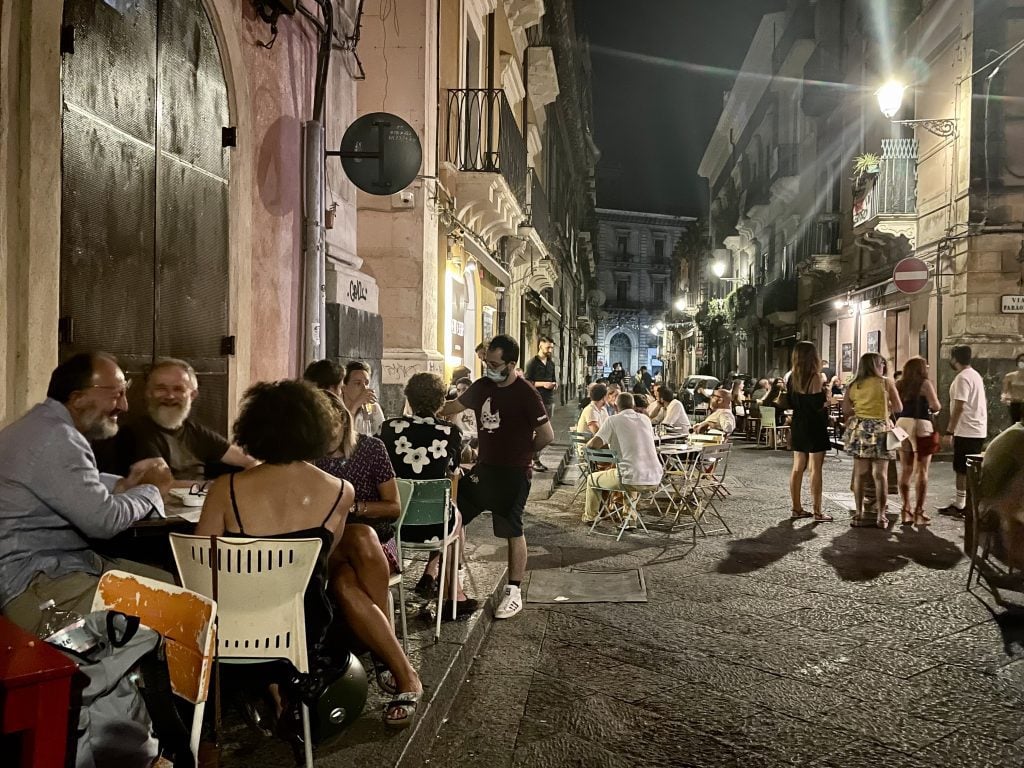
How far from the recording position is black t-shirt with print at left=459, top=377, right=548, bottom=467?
5301mm

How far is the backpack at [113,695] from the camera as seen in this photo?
208 centimetres

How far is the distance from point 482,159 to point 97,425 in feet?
34.9

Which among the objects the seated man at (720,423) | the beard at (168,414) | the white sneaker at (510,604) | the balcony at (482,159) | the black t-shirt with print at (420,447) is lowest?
the white sneaker at (510,604)

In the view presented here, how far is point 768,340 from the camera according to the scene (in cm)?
3241

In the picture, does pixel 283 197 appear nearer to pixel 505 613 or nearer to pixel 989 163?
pixel 505 613

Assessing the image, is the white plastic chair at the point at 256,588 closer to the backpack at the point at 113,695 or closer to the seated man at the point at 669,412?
the backpack at the point at 113,695

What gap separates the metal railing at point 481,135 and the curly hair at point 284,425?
8386 millimetres

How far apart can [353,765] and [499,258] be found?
1522 cm

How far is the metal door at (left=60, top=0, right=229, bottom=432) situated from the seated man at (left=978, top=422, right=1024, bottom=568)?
5.29 m

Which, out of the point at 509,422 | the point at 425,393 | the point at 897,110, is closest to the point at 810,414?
the point at 509,422

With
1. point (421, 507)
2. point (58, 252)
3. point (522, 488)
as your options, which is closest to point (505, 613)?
point (522, 488)

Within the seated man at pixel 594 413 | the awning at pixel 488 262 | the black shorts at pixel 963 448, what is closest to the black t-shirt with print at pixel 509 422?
the seated man at pixel 594 413

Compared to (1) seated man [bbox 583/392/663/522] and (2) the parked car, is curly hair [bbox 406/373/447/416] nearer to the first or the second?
(1) seated man [bbox 583/392/663/522]

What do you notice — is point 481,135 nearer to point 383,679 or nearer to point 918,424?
point 918,424
